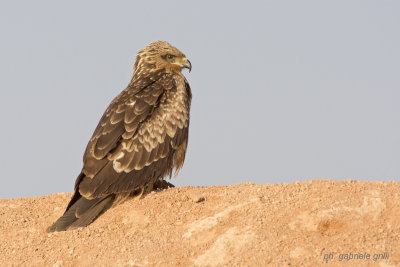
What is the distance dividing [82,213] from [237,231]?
3.14 meters

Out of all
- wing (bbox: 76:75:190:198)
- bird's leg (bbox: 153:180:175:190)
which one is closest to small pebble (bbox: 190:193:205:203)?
wing (bbox: 76:75:190:198)

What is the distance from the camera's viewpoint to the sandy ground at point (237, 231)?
958 centimetres

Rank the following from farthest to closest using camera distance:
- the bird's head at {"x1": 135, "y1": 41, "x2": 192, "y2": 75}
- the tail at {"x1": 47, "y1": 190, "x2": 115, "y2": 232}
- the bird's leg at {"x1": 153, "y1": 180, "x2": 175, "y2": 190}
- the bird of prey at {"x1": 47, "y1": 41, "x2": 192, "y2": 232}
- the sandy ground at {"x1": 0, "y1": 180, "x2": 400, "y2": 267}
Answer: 1. the bird's head at {"x1": 135, "y1": 41, "x2": 192, "y2": 75}
2. the bird's leg at {"x1": 153, "y1": 180, "x2": 175, "y2": 190}
3. the bird of prey at {"x1": 47, "y1": 41, "x2": 192, "y2": 232}
4. the tail at {"x1": 47, "y1": 190, "x2": 115, "y2": 232}
5. the sandy ground at {"x1": 0, "y1": 180, "x2": 400, "y2": 267}

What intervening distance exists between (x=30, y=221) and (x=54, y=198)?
118cm

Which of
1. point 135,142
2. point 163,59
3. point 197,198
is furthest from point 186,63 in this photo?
point 197,198

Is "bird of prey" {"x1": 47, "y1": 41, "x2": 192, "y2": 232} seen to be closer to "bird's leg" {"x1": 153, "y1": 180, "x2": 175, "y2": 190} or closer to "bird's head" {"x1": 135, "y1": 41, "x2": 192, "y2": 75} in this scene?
"bird's leg" {"x1": 153, "y1": 180, "x2": 175, "y2": 190}

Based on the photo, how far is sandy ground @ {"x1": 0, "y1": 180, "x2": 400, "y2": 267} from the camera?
31.4ft

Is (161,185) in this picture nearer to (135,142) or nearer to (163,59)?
(135,142)

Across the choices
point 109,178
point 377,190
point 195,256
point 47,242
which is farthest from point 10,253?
point 377,190

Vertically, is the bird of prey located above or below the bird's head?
below

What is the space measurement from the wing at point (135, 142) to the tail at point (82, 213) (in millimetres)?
170

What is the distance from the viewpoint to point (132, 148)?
1198 centimetres

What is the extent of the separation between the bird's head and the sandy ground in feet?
10.1

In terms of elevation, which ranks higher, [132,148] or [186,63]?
[186,63]
